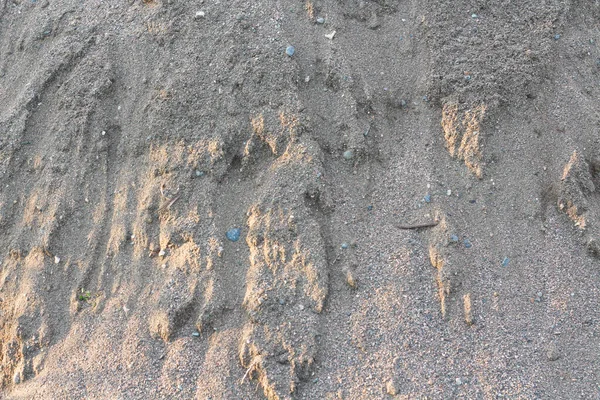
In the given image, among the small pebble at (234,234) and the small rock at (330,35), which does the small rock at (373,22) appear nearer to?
the small rock at (330,35)

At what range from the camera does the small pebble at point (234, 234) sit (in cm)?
364

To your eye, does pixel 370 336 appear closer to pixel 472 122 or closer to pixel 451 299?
pixel 451 299

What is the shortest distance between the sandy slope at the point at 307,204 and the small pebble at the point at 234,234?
1.7 inches

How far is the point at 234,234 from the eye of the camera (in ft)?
12.0

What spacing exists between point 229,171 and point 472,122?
5.20 ft

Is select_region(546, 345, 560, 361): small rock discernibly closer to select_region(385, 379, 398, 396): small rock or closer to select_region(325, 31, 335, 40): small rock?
select_region(385, 379, 398, 396): small rock

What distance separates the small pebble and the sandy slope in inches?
1.7

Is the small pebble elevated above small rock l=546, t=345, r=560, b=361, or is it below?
above

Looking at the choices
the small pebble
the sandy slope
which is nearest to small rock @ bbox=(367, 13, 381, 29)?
the sandy slope

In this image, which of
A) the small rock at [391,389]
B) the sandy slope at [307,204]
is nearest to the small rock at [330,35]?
the sandy slope at [307,204]

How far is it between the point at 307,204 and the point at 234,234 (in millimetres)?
488

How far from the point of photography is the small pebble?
3.64 metres

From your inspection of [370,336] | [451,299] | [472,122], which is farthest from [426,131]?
[370,336]

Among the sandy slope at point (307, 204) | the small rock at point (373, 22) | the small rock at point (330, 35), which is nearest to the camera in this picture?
the sandy slope at point (307, 204)
